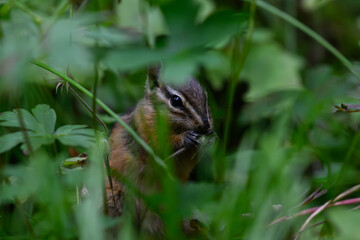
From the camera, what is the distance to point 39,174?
1421 mm

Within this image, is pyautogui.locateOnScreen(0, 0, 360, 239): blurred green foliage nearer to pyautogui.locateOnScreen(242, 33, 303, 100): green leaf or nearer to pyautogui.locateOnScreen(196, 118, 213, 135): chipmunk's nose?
pyautogui.locateOnScreen(196, 118, 213, 135): chipmunk's nose

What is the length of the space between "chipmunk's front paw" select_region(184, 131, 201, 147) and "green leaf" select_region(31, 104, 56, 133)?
0.72m

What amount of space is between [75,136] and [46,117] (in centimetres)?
13

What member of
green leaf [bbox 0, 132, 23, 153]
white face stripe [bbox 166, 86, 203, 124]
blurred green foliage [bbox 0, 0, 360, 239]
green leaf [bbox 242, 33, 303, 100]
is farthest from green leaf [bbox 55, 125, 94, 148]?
green leaf [bbox 242, 33, 303, 100]

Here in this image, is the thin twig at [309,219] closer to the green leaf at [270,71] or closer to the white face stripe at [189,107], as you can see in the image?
the white face stripe at [189,107]

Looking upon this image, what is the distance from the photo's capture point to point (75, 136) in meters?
1.57

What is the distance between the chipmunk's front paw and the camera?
218 cm

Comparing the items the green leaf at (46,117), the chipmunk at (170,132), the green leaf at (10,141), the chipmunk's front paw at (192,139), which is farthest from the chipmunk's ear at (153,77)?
the green leaf at (10,141)

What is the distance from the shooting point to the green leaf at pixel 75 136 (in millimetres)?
1539

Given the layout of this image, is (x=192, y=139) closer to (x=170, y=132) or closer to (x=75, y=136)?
(x=170, y=132)

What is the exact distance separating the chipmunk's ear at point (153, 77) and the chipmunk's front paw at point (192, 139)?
0.35 meters

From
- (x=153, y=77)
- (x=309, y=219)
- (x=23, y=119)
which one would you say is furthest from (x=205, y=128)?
(x=23, y=119)

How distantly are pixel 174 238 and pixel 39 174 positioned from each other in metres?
0.42

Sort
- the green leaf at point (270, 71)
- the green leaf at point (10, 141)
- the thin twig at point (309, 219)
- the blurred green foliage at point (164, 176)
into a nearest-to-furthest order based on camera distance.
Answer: the blurred green foliage at point (164, 176) < the green leaf at point (10, 141) < the thin twig at point (309, 219) < the green leaf at point (270, 71)
